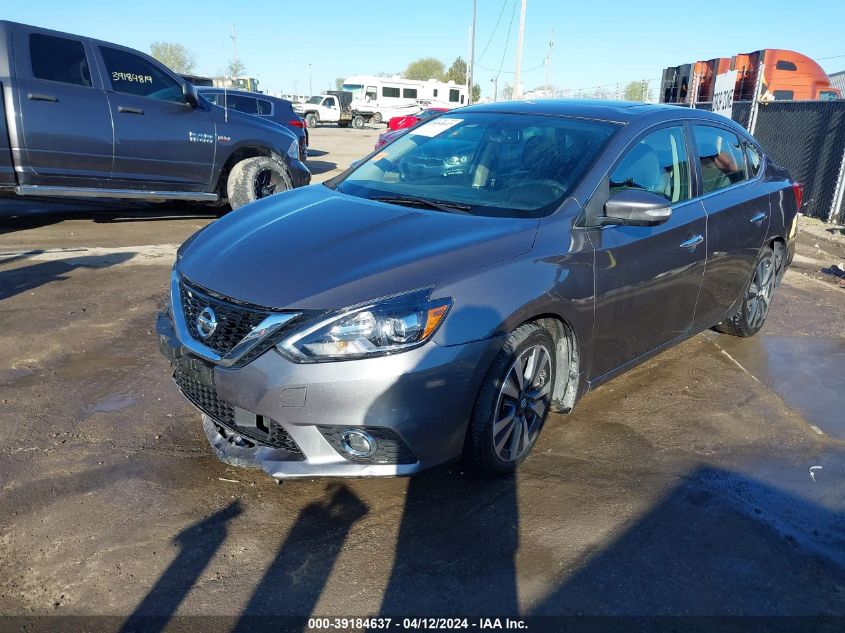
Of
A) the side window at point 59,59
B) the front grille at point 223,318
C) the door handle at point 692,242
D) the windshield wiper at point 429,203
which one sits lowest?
the front grille at point 223,318

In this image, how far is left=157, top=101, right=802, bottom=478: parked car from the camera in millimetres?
2648

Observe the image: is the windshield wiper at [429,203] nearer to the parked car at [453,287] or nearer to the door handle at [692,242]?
the parked car at [453,287]

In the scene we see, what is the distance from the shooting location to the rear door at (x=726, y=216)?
14.1 feet

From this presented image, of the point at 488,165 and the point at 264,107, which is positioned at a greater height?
the point at 488,165

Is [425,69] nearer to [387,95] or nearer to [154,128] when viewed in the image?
[387,95]

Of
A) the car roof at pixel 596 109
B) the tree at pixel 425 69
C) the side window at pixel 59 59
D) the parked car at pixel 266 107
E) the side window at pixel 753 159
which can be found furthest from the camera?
the tree at pixel 425 69

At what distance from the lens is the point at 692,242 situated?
4.04 meters

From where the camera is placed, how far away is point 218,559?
103 inches

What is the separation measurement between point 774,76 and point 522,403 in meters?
21.2

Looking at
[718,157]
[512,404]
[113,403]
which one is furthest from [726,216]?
[113,403]

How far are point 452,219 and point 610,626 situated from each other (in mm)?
1820

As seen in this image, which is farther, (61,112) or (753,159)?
(61,112)

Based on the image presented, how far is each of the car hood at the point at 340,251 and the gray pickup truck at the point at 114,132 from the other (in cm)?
488

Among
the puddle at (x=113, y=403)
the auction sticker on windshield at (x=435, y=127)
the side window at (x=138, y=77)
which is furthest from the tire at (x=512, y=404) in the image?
the side window at (x=138, y=77)
